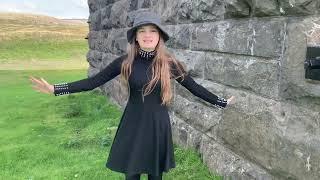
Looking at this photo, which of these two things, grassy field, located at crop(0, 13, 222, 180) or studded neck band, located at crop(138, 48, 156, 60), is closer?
studded neck band, located at crop(138, 48, 156, 60)

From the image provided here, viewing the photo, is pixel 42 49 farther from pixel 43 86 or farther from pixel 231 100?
pixel 231 100

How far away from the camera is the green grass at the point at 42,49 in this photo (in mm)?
37125

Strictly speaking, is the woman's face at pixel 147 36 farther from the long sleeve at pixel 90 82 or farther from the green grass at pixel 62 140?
the green grass at pixel 62 140

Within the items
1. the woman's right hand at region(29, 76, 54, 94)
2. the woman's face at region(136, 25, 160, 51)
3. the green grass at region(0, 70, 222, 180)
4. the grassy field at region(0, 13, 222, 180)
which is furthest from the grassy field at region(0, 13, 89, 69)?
the woman's face at region(136, 25, 160, 51)

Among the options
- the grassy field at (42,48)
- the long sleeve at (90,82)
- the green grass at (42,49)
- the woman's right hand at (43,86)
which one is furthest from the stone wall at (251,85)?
the green grass at (42,49)

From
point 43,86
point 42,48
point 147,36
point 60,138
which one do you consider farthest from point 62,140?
point 42,48

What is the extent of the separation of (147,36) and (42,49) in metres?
37.0

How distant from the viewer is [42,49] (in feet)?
132

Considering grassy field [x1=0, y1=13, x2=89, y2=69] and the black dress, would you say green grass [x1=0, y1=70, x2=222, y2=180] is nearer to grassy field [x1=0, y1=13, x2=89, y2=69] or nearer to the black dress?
the black dress

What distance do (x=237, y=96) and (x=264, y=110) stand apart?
0.56 metres

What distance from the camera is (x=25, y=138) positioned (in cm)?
920

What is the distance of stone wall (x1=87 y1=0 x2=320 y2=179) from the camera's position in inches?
154

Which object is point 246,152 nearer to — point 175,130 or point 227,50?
point 227,50

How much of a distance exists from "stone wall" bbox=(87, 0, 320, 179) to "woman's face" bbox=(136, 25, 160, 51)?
0.87 metres
